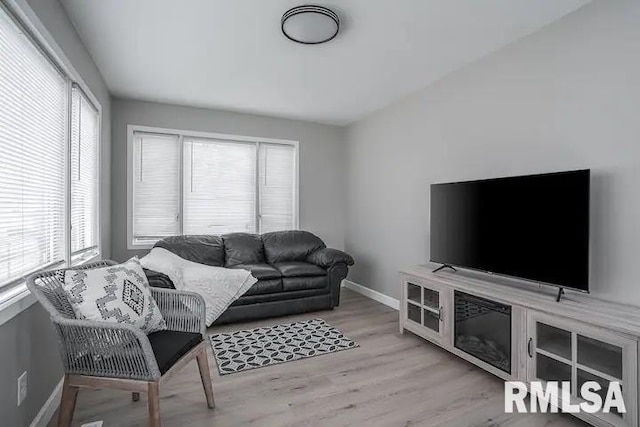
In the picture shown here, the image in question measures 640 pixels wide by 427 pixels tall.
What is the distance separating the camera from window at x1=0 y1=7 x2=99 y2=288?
5.23 feet

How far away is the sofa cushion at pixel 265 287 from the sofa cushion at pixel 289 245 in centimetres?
58

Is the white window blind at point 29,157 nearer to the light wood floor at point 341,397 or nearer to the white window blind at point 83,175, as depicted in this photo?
the white window blind at point 83,175

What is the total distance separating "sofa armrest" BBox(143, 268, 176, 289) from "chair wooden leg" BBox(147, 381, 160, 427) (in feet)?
5.31

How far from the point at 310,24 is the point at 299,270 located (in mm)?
2513

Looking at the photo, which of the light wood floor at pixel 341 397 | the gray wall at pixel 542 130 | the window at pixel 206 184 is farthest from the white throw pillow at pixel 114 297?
the gray wall at pixel 542 130

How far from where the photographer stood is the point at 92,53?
284 cm

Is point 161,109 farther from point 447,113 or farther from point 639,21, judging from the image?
point 639,21

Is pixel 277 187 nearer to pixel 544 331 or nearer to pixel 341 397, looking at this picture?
pixel 341 397

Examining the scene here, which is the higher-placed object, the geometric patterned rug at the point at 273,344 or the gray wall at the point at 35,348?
the gray wall at the point at 35,348

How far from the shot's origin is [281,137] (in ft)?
15.8

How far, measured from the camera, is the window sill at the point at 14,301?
4.74 feet

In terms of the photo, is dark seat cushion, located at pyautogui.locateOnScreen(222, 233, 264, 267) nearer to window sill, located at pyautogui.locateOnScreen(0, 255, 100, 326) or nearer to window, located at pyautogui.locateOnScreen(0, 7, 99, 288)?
window, located at pyautogui.locateOnScreen(0, 7, 99, 288)

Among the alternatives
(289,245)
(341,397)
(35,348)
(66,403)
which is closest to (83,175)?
(35,348)

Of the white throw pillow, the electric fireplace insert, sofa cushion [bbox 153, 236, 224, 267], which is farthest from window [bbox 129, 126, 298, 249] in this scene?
the electric fireplace insert
